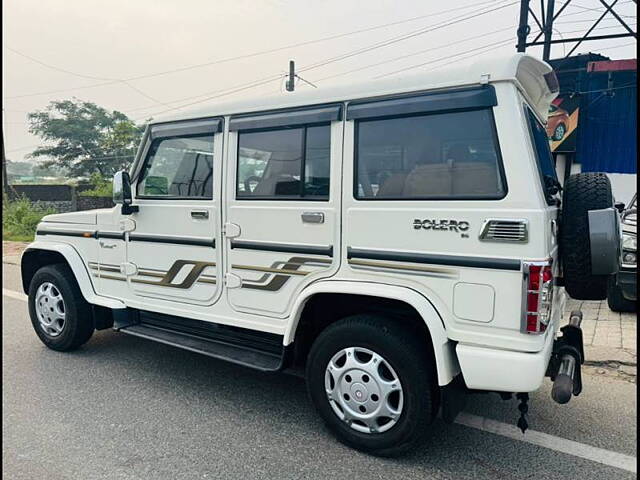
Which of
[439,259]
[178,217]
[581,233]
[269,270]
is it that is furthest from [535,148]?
[178,217]

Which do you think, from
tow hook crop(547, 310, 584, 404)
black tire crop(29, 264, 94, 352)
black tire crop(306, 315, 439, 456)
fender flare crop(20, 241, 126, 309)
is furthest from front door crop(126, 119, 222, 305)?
tow hook crop(547, 310, 584, 404)

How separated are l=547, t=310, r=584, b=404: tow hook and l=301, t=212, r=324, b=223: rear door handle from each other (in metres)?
1.68

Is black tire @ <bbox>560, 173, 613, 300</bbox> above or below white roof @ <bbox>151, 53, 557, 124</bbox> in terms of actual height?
below

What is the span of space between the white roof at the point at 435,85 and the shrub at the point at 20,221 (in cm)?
1426

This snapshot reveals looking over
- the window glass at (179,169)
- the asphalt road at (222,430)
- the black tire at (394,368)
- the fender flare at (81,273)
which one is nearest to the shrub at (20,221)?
the fender flare at (81,273)

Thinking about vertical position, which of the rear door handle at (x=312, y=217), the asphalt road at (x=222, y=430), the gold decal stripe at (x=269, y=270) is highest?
the rear door handle at (x=312, y=217)

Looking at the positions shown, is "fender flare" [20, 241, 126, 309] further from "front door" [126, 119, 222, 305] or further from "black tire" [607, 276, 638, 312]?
"black tire" [607, 276, 638, 312]

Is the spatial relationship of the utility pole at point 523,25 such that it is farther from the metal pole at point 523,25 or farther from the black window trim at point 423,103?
the black window trim at point 423,103

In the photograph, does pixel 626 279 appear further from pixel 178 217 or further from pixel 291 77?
pixel 291 77

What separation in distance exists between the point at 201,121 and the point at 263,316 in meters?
1.59

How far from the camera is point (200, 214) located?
369 centimetres

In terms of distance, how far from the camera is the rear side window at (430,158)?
266cm

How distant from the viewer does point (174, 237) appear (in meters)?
3.85

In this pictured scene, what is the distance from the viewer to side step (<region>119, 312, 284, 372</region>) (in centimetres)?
345
